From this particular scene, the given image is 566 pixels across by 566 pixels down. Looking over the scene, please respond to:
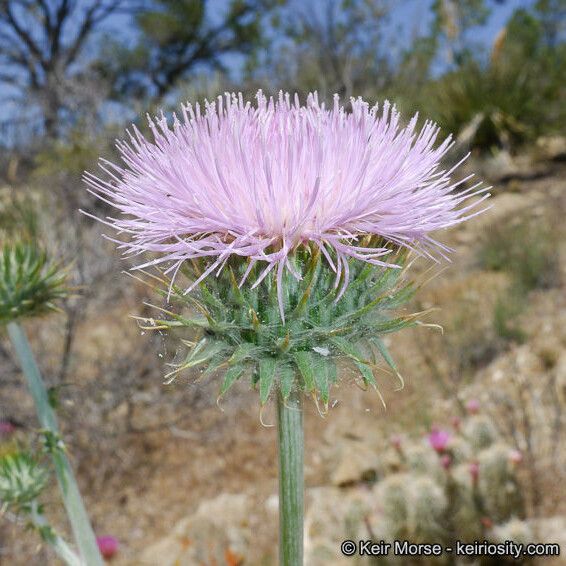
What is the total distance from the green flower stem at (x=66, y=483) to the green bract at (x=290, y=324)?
0.94 metres

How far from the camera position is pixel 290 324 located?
5.08 feet

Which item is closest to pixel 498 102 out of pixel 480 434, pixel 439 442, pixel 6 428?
pixel 480 434

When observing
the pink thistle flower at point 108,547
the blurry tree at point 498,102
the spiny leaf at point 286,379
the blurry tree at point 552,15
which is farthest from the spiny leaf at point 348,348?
the blurry tree at point 552,15

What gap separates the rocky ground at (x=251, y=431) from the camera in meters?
4.21

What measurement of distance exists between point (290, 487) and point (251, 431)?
5016 mm

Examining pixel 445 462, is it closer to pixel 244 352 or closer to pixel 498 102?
pixel 244 352

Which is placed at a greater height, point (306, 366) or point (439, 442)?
point (306, 366)

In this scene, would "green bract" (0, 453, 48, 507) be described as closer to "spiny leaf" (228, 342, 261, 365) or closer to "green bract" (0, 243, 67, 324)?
"green bract" (0, 243, 67, 324)

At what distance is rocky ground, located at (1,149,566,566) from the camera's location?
13.8 feet

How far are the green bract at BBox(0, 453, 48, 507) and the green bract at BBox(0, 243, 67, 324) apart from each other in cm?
57

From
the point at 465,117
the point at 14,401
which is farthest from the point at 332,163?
the point at 465,117

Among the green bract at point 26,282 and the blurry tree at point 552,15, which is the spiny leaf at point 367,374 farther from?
the blurry tree at point 552,15

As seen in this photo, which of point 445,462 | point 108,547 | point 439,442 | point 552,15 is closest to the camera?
point 445,462

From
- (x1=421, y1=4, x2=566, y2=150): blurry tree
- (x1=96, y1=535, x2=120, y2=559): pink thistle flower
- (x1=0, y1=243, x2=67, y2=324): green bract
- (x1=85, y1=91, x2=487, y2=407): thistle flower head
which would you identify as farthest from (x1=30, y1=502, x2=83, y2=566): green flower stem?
(x1=421, y1=4, x2=566, y2=150): blurry tree
